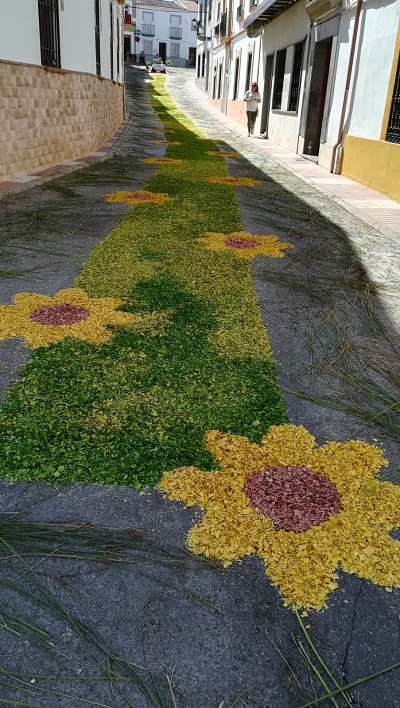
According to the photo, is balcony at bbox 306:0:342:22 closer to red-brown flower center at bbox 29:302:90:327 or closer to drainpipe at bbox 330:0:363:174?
drainpipe at bbox 330:0:363:174

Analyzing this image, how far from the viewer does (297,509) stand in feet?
6.98

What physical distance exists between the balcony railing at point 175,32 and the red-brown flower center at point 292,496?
254 ft

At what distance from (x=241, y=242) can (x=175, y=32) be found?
73.8 metres

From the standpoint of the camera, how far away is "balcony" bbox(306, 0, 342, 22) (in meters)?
12.0

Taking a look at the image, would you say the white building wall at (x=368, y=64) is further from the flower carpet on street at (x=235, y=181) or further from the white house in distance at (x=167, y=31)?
the white house in distance at (x=167, y=31)

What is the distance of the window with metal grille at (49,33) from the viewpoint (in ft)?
29.5

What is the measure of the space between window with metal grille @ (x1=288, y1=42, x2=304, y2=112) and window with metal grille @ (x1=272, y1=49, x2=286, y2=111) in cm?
133

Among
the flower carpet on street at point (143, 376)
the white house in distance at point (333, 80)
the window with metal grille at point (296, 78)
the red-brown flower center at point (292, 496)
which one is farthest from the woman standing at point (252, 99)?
the red-brown flower center at point (292, 496)

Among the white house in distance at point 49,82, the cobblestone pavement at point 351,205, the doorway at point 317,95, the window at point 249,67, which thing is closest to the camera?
the cobblestone pavement at point 351,205

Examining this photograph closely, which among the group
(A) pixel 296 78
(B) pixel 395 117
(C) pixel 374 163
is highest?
(A) pixel 296 78

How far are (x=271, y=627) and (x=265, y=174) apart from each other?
10876 millimetres

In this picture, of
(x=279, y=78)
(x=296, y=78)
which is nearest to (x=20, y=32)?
(x=296, y=78)

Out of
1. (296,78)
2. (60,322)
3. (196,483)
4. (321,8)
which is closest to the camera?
(196,483)

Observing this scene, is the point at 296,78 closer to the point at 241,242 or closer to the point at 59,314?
the point at 241,242
